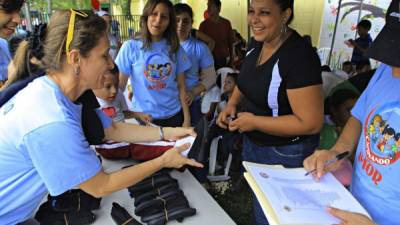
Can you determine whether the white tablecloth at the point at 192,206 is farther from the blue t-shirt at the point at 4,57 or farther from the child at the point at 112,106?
the blue t-shirt at the point at 4,57

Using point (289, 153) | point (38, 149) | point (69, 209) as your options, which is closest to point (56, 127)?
point (38, 149)

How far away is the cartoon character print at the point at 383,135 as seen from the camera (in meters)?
0.97

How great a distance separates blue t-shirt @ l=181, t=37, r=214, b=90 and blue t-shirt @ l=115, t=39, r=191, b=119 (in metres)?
0.45

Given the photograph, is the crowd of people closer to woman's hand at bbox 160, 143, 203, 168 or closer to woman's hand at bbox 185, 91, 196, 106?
woman's hand at bbox 160, 143, 203, 168

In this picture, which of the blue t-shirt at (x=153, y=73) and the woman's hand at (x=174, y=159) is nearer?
the woman's hand at (x=174, y=159)

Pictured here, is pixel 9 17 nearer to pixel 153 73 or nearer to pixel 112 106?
pixel 112 106

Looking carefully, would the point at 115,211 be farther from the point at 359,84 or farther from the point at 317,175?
the point at 359,84

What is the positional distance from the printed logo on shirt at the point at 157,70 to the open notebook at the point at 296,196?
1359 mm

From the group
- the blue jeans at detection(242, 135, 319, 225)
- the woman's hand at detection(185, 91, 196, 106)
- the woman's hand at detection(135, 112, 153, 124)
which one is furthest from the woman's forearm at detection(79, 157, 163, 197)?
the woman's hand at detection(185, 91, 196, 106)

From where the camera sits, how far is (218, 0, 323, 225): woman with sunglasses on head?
142 cm

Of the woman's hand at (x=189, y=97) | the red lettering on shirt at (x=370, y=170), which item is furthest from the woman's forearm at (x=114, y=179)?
the woman's hand at (x=189, y=97)

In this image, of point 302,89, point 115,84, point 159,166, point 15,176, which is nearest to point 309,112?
point 302,89

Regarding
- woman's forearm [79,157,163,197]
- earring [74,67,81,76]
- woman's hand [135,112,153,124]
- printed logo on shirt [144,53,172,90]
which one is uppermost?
earring [74,67,81,76]

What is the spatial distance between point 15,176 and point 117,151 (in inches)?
41.2
